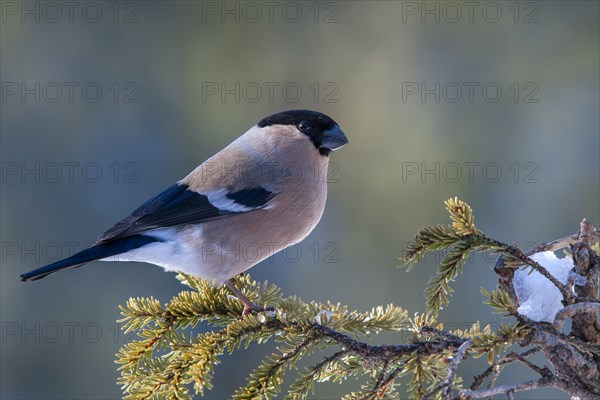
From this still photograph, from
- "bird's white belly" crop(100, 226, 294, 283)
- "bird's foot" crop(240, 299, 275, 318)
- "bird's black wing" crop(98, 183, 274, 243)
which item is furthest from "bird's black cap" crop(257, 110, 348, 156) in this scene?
"bird's foot" crop(240, 299, 275, 318)

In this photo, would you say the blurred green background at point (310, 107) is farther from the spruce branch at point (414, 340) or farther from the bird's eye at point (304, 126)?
the spruce branch at point (414, 340)

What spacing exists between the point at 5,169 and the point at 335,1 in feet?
14.2

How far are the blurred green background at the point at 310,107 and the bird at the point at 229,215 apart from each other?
6.24ft

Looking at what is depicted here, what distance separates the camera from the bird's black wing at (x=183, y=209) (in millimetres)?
2783

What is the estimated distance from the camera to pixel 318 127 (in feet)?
10.4

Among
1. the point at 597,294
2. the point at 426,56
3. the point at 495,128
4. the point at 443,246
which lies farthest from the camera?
the point at 426,56

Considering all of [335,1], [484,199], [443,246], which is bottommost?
[443,246]

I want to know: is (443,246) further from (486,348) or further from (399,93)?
(399,93)

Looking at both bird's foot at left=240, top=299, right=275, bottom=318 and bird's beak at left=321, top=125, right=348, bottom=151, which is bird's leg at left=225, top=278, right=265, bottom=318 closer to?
bird's foot at left=240, top=299, right=275, bottom=318

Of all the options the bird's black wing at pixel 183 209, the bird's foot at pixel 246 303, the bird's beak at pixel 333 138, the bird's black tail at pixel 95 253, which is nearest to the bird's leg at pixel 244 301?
the bird's foot at pixel 246 303

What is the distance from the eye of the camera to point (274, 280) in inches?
233

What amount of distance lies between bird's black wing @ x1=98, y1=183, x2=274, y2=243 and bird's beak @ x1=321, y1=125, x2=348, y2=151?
1.40 feet

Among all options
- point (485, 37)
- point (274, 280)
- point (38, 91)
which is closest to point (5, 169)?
point (38, 91)

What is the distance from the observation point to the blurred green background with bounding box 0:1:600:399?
17.1ft
